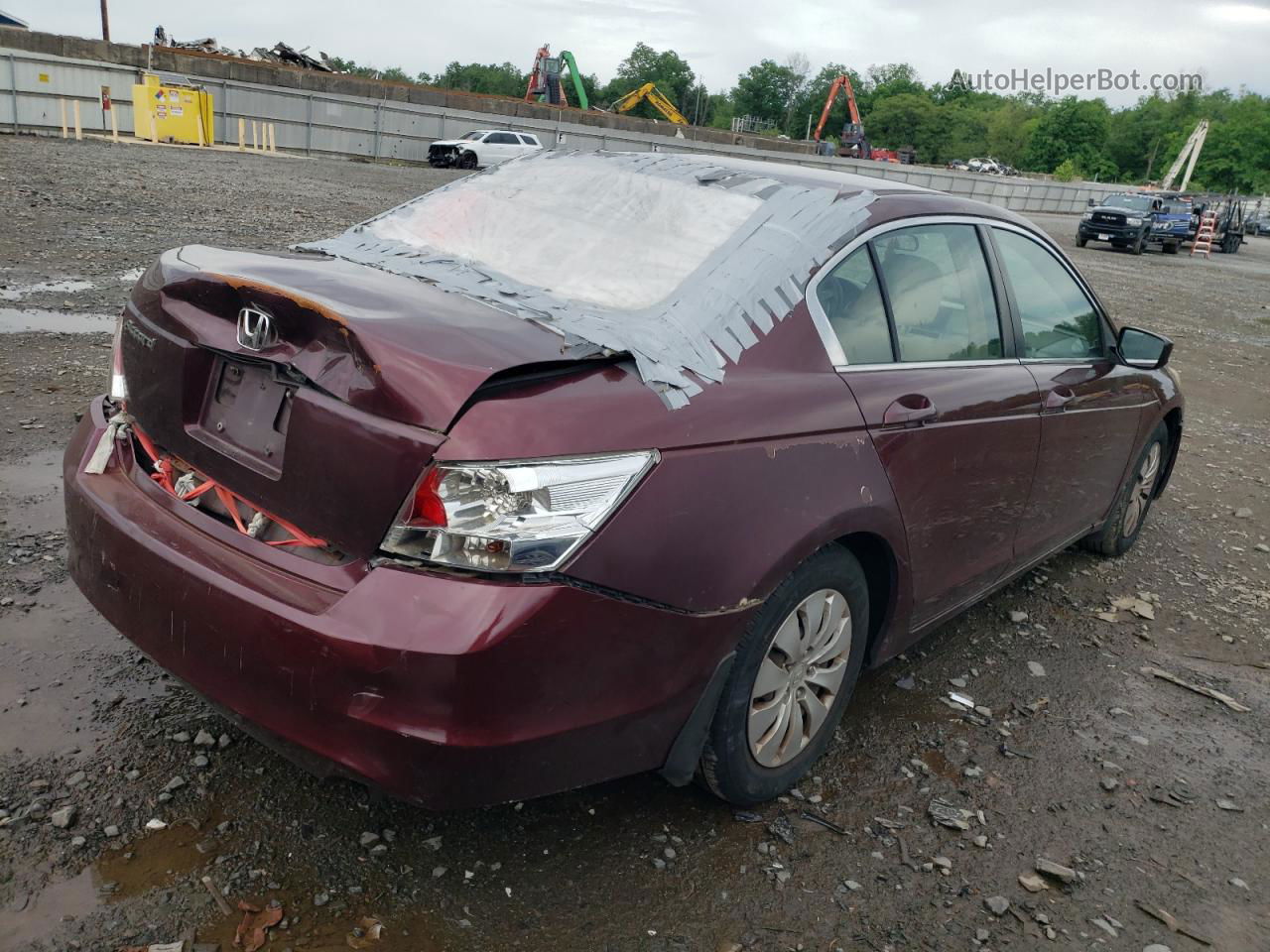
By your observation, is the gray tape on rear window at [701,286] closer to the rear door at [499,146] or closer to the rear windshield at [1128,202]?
the rear door at [499,146]

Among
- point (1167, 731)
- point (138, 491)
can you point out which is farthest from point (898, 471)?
point (138, 491)

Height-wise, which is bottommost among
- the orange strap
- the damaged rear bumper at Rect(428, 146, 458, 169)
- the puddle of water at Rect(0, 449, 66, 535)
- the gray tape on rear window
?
the damaged rear bumper at Rect(428, 146, 458, 169)

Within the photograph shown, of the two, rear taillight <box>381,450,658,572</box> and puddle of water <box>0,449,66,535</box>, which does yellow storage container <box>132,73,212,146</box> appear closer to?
puddle of water <box>0,449,66,535</box>

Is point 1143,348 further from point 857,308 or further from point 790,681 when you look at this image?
point 790,681

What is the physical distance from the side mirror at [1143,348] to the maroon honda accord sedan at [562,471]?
1.18 meters

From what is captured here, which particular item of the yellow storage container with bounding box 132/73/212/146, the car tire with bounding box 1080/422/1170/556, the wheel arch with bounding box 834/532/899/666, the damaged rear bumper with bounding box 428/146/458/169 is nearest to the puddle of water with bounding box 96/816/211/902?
the wheel arch with bounding box 834/532/899/666

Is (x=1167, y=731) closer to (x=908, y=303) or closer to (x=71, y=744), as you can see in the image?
(x=908, y=303)

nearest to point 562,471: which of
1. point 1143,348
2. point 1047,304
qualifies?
point 1047,304

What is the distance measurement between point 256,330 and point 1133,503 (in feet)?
14.4

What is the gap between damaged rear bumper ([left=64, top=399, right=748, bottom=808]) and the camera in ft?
6.58

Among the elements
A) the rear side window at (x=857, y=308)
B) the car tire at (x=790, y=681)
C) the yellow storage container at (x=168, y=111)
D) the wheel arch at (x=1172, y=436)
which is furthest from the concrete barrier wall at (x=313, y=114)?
the car tire at (x=790, y=681)

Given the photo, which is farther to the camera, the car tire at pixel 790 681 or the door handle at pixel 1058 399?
the door handle at pixel 1058 399

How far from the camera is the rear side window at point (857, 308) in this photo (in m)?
2.83

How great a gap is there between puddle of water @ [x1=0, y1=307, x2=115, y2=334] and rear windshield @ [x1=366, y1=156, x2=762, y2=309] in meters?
4.72
